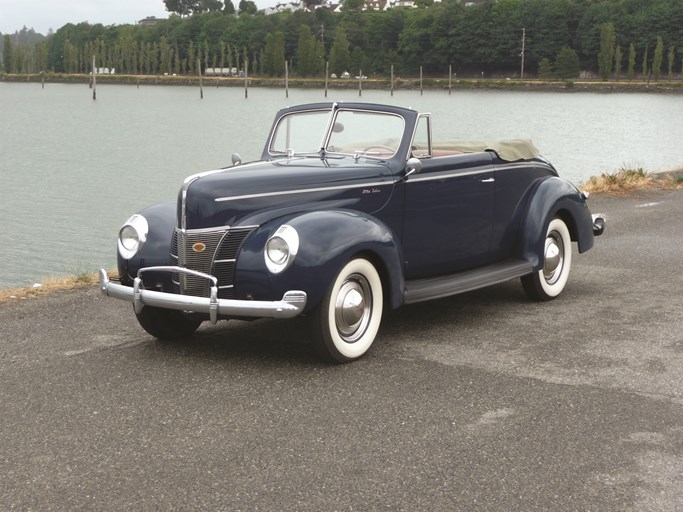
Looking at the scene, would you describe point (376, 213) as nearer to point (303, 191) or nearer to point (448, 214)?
point (303, 191)

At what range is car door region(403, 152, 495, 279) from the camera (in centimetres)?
748

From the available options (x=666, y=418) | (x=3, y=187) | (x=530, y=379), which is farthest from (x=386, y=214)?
(x=3, y=187)

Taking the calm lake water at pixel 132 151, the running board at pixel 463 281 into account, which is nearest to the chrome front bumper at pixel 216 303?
the running board at pixel 463 281

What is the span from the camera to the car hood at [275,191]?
654 centimetres

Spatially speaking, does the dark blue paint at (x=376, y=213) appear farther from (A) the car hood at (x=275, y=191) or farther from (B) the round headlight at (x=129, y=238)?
(B) the round headlight at (x=129, y=238)

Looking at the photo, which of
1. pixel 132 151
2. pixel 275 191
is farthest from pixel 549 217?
pixel 132 151

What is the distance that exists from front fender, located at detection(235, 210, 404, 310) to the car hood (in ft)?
0.60

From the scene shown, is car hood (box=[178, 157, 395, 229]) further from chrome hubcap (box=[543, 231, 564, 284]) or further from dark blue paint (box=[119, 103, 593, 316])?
chrome hubcap (box=[543, 231, 564, 284])

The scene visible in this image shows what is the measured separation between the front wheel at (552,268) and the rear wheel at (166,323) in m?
3.10

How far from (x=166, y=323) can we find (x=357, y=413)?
7.19 feet

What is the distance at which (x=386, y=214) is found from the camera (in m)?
7.24

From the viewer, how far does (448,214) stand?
7.78 metres

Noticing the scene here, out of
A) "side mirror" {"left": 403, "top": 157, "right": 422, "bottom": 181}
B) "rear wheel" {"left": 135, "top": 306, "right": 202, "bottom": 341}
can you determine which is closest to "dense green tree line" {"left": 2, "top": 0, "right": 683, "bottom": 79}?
"side mirror" {"left": 403, "top": 157, "right": 422, "bottom": 181}

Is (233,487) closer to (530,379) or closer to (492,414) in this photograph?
(492,414)
